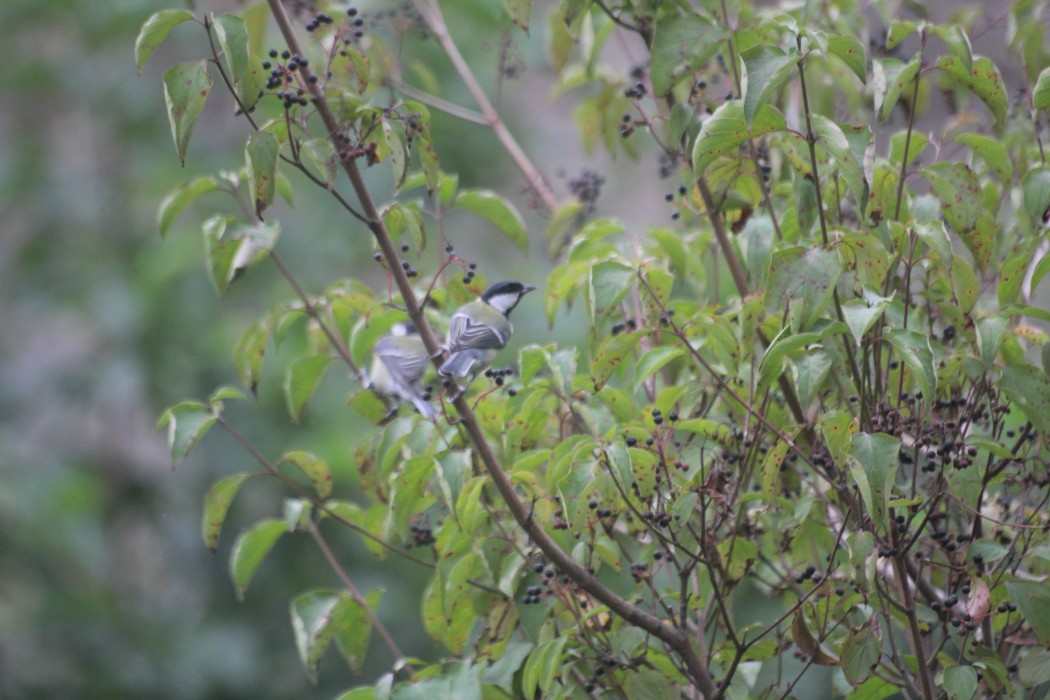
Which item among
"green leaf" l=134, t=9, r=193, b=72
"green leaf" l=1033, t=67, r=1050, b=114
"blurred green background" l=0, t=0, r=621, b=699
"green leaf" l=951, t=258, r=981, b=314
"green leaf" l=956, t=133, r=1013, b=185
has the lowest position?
"blurred green background" l=0, t=0, r=621, b=699

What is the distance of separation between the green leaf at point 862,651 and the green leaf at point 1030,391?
33 cm

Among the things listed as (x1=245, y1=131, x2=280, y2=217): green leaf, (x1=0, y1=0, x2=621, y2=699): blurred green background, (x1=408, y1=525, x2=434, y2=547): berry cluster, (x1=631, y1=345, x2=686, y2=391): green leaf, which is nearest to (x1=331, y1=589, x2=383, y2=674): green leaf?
(x1=408, y1=525, x2=434, y2=547): berry cluster

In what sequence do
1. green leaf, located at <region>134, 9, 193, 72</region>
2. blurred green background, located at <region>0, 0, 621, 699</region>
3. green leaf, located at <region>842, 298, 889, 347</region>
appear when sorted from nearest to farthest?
green leaf, located at <region>842, 298, 889, 347</region>
green leaf, located at <region>134, 9, 193, 72</region>
blurred green background, located at <region>0, 0, 621, 699</region>

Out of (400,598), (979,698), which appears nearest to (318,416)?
(400,598)

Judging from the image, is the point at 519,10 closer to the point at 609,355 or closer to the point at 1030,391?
the point at 609,355

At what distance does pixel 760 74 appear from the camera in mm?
1210

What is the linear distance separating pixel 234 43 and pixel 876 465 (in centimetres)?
90

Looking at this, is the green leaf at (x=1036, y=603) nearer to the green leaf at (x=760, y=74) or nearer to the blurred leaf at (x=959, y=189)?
the blurred leaf at (x=959, y=189)

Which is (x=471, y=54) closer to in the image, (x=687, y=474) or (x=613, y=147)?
(x=613, y=147)

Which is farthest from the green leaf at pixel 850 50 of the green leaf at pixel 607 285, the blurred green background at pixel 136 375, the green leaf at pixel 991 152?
the blurred green background at pixel 136 375

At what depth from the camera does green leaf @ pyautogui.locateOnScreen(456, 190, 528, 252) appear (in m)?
1.79

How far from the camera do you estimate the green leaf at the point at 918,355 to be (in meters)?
1.22

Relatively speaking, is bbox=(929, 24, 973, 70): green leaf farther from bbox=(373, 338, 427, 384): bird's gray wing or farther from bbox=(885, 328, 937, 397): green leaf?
bbox=(373, 338, 427, 384): bird's gray wing

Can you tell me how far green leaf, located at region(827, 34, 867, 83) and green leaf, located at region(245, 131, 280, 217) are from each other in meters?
0.70
